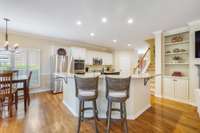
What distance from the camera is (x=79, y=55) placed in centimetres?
639

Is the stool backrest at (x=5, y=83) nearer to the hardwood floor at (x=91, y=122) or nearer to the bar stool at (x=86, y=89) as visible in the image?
the hardwood floor at (x=91, y=122)

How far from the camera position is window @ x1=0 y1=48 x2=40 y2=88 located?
15.7 feet

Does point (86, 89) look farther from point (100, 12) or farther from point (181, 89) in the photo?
point (181, 89)

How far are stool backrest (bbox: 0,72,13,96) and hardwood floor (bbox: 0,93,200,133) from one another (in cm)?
65

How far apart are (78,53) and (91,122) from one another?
4157 millimetres

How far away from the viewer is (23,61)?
5211 mm

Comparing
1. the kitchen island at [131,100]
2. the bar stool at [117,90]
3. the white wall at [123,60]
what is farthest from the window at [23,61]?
the white wall at [123,60]

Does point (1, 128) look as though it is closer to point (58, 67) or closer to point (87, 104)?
point (87, 104)

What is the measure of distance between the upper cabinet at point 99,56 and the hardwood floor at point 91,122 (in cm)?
403

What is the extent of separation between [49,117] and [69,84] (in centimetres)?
100

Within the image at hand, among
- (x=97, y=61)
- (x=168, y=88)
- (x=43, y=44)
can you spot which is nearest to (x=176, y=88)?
→ (x=168, y=88)

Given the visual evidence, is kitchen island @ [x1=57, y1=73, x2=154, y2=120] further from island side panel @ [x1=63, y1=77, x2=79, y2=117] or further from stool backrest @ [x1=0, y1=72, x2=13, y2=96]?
stool backrest @ [x1=0, y1=72, x2=13, y2=96]

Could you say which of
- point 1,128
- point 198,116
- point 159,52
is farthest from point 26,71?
point 198,116

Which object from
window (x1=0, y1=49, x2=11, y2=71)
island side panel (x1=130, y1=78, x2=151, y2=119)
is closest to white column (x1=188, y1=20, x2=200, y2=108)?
island side panel (x1=130, y1=78, x2=151, y2=119)
